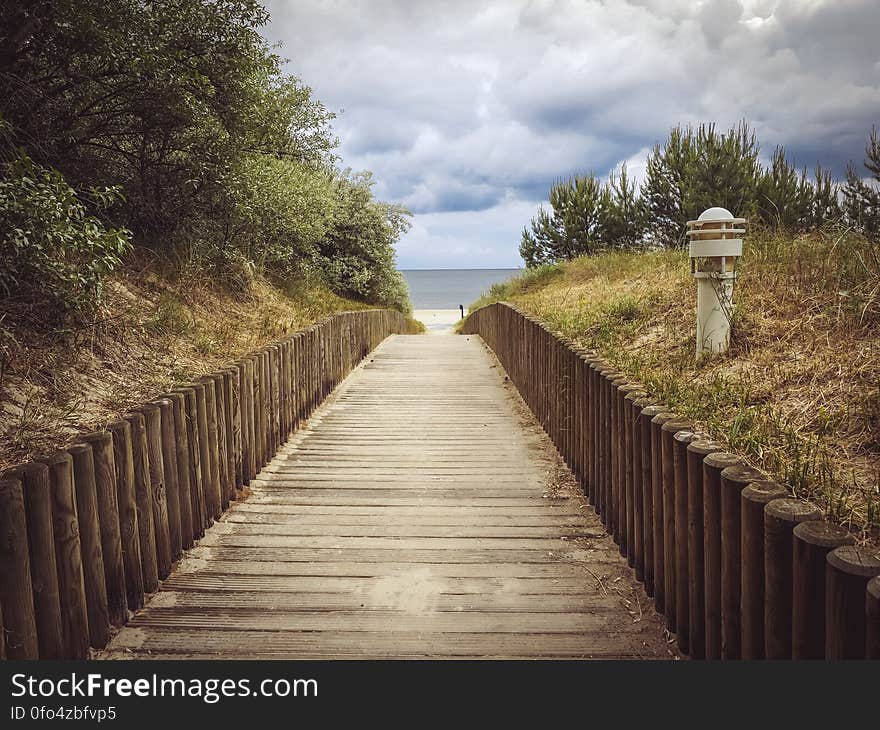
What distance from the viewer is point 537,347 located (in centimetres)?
672

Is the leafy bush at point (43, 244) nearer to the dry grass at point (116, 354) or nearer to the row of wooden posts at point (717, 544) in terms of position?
the dry grass at point (116, 354)

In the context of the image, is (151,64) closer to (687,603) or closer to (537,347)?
(537,347)

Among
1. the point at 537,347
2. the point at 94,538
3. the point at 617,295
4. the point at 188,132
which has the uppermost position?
the point at 188,132

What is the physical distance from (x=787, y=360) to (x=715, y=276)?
937mm

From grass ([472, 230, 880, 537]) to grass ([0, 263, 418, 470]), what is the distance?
3599 millimetres

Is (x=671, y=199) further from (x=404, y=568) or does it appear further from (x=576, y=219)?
(x=404, y=568)

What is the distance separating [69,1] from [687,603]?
6.05 metres

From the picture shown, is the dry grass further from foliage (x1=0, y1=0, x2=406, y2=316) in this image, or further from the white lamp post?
the white lamp post

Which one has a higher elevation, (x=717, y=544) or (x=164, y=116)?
(x=164, y=116)

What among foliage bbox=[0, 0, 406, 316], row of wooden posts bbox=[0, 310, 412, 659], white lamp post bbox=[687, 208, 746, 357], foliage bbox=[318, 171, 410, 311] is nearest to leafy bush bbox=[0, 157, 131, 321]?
foliage bbox=[0, 0, 406, 316]

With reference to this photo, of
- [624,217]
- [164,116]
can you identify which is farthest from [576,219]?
[164,116]

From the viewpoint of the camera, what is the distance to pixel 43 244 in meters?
4.11

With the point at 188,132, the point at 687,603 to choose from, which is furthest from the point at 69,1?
the point at 687,603

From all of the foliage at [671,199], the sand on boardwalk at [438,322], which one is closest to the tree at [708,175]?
the foliage at [671,199]
